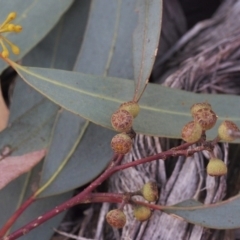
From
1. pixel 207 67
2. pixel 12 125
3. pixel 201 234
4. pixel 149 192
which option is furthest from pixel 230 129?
pixel 12 125

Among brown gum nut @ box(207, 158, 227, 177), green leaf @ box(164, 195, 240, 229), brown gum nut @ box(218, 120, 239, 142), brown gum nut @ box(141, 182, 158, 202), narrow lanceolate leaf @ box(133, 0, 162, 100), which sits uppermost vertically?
narrow lanceolate leaf @ box(133, 0, 162, 100)

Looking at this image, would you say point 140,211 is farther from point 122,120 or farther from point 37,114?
point 37,114

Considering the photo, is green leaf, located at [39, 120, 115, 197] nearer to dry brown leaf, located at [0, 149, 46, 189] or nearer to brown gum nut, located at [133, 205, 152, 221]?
dry brown leaf, located at [0, 149, 46, 189]

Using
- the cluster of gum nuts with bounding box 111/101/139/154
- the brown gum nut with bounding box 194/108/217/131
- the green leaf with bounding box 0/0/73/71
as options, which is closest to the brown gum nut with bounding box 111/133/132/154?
the cluster of gum nuts with bounding box 111/101/139/154

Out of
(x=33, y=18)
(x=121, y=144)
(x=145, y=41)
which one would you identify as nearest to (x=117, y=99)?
(x=145, y=41)

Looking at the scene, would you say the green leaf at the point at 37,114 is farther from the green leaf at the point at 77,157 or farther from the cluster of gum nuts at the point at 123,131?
the cluster of gum nuts at the point at 123,131

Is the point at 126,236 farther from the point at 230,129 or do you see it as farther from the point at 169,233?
the point at 230,129
